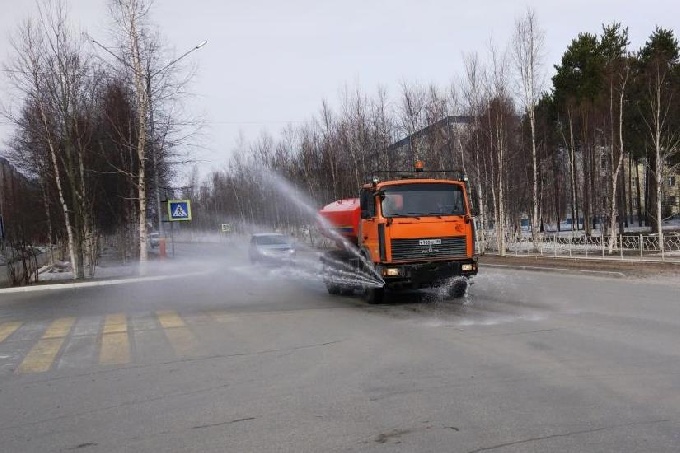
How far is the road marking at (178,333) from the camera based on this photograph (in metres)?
9.06

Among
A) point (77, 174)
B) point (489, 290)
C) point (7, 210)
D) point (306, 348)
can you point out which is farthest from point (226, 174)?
point (306, 348)

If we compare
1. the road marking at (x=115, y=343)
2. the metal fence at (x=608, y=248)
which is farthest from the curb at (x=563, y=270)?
the road marking at (x=115, y=343)

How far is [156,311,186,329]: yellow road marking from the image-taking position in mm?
11707

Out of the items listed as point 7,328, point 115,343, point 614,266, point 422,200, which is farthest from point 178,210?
point 614,266

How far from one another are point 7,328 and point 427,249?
905cm

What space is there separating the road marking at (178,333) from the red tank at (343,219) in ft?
15.8

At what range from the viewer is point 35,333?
11219 millimetres

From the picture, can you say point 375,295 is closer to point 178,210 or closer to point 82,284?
point 82,284

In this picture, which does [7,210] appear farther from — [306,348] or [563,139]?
[563,139]

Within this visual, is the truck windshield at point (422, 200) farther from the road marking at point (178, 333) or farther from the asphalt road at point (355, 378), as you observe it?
the road marking at point (178, 333)

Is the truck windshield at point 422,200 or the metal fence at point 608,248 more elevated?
the truck windshield at point 422,200

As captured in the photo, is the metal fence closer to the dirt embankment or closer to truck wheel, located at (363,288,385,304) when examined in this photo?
the dirt embankment

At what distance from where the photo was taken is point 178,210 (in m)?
27.4

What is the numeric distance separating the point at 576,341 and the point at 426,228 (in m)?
5.29
